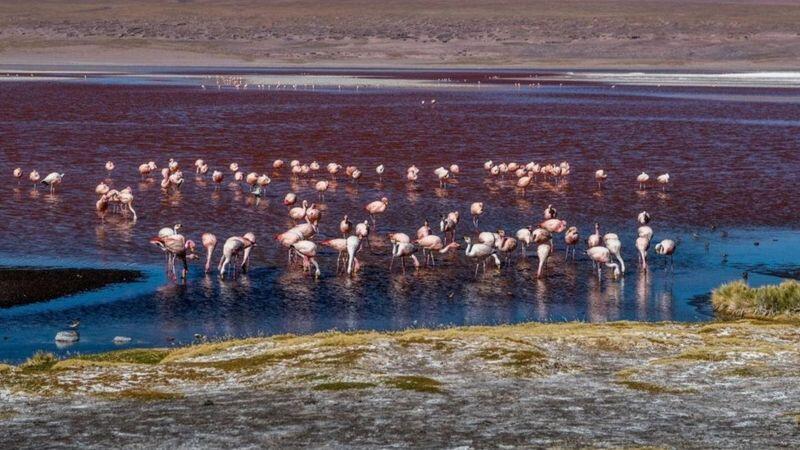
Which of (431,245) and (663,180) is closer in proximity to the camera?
(431,245)

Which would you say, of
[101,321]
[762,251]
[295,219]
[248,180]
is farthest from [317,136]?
[101,321]

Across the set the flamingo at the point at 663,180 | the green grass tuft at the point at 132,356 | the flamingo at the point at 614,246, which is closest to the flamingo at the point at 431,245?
the flamingo at the point at 614,246

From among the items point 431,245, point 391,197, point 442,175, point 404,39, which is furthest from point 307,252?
point 404,39

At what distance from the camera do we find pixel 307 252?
27344 millimetres

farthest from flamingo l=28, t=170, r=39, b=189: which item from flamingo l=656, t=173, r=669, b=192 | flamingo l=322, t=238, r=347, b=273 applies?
flamingo l=656, t=173, r=669, b=192

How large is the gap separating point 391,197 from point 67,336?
18349mm

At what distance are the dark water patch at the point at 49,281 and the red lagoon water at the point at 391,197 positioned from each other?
0.73 metres

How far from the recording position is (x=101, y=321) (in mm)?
23312

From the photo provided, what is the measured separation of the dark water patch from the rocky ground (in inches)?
258

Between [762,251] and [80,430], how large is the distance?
68.8 ft

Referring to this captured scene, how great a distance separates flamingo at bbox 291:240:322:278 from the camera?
2734 cm

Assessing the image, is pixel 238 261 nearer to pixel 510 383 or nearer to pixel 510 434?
pixel 510 383

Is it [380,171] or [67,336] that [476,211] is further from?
[67,336]

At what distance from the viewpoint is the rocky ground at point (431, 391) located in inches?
546
